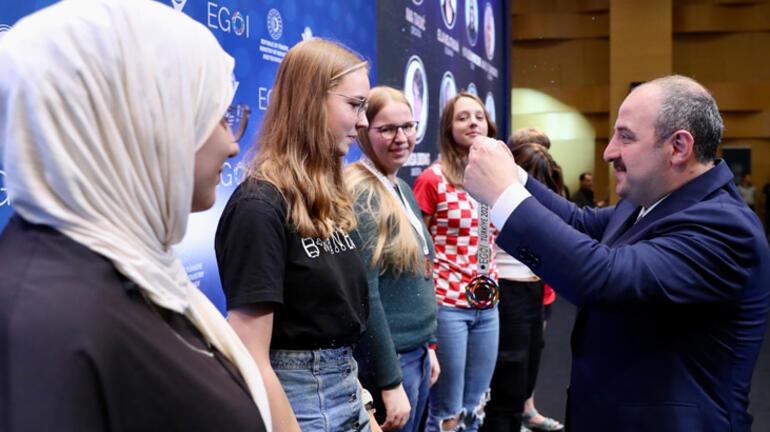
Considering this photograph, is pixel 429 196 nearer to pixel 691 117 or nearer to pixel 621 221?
pixel 621 221

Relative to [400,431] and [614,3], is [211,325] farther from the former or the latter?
[614,3]

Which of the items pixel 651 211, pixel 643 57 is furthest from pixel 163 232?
pixel 643 57

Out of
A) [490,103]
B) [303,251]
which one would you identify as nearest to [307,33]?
[303,251]

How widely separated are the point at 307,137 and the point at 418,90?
2.88 m

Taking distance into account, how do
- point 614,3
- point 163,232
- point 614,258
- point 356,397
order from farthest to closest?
point 614,3
point 356,397
point 614,258
point 163,232

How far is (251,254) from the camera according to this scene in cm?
131

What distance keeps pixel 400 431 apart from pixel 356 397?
1.91ft

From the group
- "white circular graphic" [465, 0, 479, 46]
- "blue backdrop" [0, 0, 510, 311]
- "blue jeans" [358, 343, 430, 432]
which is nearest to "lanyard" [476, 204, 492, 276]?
"blue jeans" [358, 343, 430, 432]

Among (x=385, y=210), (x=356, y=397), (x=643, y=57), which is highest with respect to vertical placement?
(x=643, y=57)

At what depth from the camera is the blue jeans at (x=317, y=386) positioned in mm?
1413

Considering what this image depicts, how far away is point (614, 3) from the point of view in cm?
1061

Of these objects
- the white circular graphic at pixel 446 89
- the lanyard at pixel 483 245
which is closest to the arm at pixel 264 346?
the lanyard at pixel 483 245

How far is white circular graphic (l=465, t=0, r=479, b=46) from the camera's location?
5820 mm

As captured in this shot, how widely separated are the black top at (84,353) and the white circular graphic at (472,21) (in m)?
5.38
